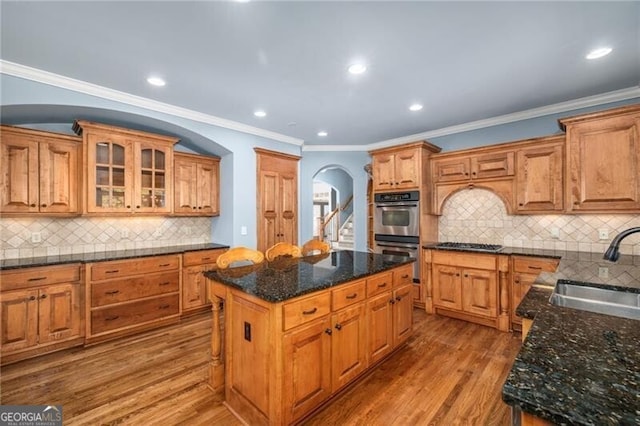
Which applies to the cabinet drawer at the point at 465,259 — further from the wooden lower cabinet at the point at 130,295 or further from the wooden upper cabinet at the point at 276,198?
the wooden lower cabinet at the point at 130,295

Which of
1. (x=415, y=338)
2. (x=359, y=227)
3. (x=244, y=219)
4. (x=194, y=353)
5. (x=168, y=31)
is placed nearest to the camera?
(x=168, y=31)

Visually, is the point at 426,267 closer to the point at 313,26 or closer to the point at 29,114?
the point at 313,26

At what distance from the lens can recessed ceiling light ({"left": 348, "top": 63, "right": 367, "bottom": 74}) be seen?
251 cm

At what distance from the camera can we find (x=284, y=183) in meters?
4.74

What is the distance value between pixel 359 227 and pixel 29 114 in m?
4.79

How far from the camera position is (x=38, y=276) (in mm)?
2738

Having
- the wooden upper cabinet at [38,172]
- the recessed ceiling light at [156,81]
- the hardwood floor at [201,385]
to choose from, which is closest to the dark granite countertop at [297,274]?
the hardwood floor at [201,385]

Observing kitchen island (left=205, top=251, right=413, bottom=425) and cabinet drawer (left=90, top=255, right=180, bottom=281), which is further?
cabinet drawer (left=90, top=255, right=180, bottom=281)

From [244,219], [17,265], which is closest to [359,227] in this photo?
[244,219]

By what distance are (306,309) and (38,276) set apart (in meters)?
2.81

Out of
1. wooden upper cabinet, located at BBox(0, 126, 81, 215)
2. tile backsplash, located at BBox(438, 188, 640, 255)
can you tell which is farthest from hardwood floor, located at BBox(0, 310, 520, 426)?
wooden upper cabinet, located at BBox(0, 126, 81, 215)

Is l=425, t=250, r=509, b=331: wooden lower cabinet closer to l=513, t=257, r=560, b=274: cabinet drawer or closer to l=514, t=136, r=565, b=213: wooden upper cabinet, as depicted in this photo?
l=513, t=257, r=560, b=274: cabinet drawer

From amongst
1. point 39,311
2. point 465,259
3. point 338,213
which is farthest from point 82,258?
point 338,213

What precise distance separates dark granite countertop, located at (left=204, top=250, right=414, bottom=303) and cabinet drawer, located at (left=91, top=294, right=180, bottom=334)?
1759 millimetres
